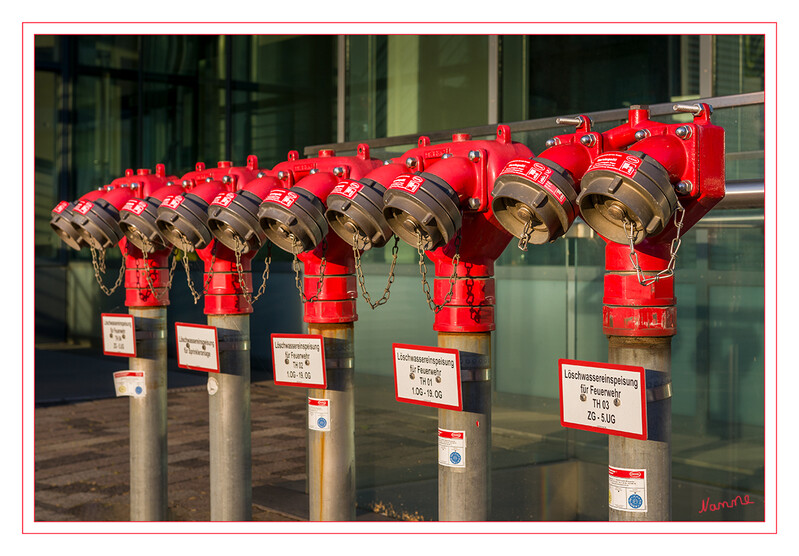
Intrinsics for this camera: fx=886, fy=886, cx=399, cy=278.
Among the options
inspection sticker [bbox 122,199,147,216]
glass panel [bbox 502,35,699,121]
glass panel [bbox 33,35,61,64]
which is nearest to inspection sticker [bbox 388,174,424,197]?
inspection sticker [bbox 122,199,147,216]

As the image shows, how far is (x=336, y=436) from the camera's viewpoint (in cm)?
347

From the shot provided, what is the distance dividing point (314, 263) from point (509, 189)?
1.23m

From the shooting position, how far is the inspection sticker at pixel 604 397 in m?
2.31

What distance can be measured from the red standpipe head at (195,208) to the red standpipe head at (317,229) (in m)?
0.30

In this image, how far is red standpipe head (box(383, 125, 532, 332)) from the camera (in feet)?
8.46

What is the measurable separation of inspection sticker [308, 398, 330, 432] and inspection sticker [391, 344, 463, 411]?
2.02 ft

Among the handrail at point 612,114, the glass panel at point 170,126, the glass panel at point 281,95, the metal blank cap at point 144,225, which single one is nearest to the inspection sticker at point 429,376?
the handrail at point 612,114

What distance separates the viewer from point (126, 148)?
1379 cm

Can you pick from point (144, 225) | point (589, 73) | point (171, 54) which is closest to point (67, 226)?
point (144, 225)

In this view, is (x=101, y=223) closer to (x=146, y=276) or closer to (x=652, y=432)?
(x=146, y=276)

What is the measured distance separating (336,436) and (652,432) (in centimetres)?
143

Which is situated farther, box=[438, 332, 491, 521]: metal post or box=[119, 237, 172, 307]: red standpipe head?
box=[119, 237, 172, 307]: red standpipe head
